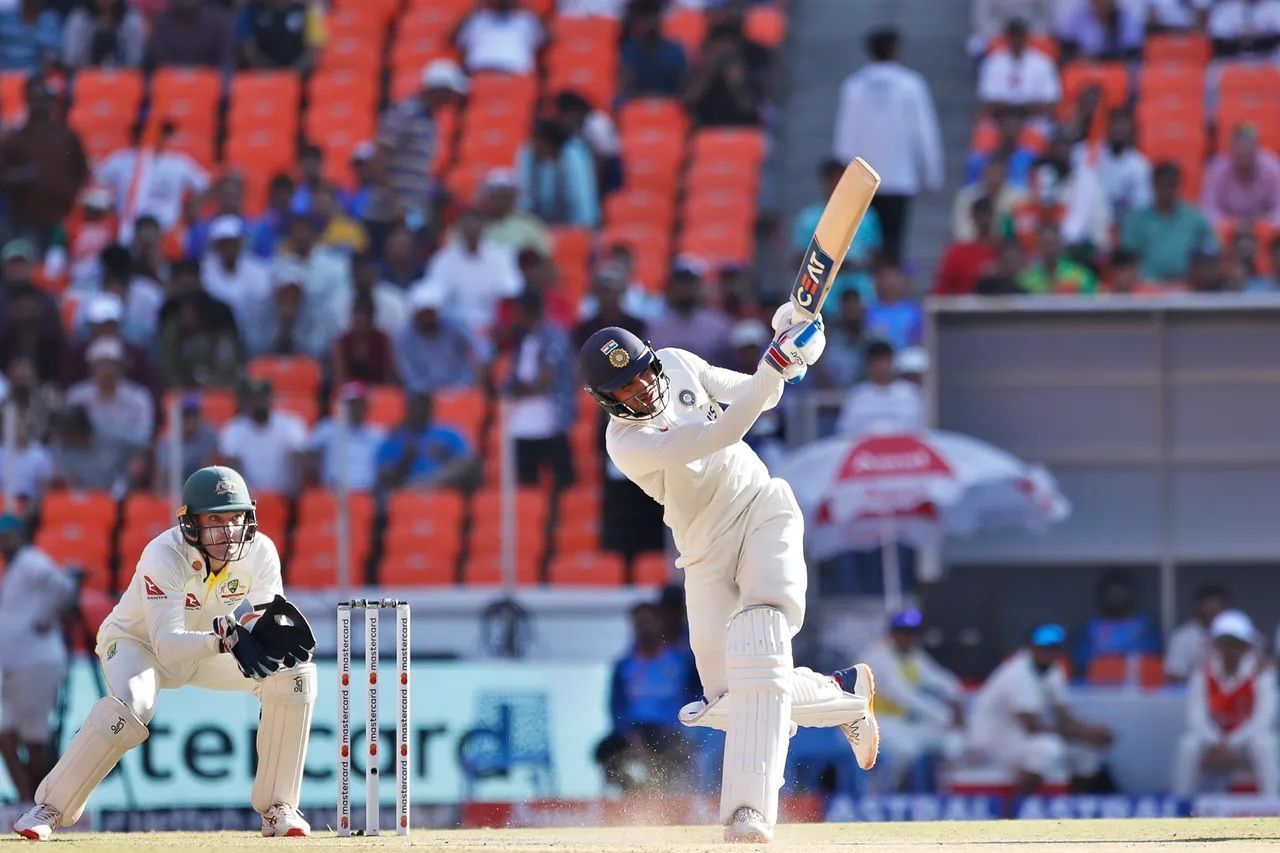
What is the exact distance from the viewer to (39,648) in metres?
13.8

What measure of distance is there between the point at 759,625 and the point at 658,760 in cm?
516

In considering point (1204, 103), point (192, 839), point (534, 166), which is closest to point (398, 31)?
point (534, 166)

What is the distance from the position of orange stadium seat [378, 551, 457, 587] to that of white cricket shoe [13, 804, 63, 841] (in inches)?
234

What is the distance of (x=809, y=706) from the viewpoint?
8.96m

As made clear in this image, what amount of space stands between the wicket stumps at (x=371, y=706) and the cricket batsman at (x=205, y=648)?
0.16 meters

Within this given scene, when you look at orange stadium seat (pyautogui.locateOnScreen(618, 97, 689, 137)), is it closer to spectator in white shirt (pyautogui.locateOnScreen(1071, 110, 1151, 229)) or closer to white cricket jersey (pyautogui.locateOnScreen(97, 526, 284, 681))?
spectator in white shirt (pyautogui.locateOnScreen(1071, 110, 1151, 229))

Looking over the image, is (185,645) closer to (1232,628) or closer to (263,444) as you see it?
(263,444)

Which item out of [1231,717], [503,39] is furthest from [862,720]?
[503,39]

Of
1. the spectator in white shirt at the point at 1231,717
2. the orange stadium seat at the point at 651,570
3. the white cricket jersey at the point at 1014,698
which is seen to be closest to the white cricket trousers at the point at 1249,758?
the spectator in white shirt at the point at 1231,717

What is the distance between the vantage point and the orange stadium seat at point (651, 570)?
1447 centimetres

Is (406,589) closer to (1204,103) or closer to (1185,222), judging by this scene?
(1185,222)

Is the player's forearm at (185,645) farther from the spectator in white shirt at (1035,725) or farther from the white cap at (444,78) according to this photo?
the white cap at (444,78)

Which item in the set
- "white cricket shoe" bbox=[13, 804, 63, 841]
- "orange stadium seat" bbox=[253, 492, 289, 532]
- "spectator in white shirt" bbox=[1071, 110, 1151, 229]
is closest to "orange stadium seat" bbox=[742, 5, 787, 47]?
"spectator in white shirt" bbox=[1071, 110, 1151, 229]

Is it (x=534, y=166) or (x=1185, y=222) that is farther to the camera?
(x=534, y=166)
